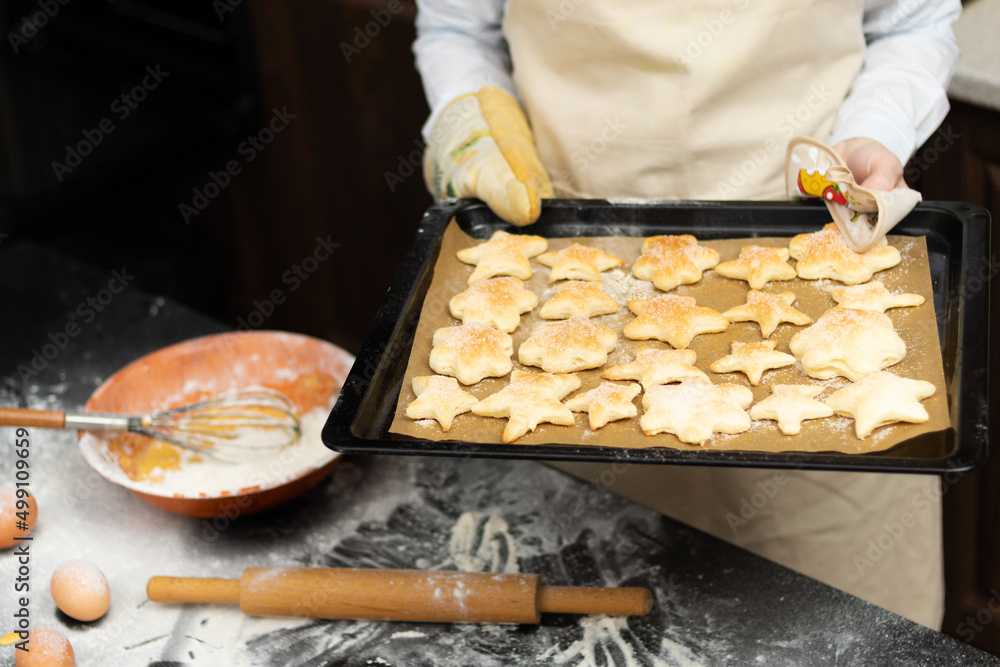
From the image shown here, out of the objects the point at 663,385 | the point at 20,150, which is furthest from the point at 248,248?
the point at 663,385

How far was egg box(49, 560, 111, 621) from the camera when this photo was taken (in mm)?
1217

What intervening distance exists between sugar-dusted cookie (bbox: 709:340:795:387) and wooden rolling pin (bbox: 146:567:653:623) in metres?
0.31

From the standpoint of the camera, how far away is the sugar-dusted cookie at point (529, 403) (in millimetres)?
1124

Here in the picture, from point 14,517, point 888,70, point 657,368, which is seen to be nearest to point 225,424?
point 14,517

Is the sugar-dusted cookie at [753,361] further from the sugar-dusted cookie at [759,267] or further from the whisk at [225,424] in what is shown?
the whisk at [225,424]

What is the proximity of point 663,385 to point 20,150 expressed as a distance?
11.3 ft

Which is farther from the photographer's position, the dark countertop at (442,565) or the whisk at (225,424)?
the whisk at (225,424)

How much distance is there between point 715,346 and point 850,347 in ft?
0.60

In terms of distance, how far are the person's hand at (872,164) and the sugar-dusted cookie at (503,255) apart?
0.52m

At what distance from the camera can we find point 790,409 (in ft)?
3.67

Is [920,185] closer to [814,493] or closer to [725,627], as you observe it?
[814,493]

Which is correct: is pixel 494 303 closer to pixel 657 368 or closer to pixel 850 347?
pixel 657 368

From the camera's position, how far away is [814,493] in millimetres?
1710

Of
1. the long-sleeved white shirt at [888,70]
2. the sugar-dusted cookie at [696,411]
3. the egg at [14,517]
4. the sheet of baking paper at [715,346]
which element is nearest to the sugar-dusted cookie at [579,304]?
the sheet of baking paper at [715,346]
